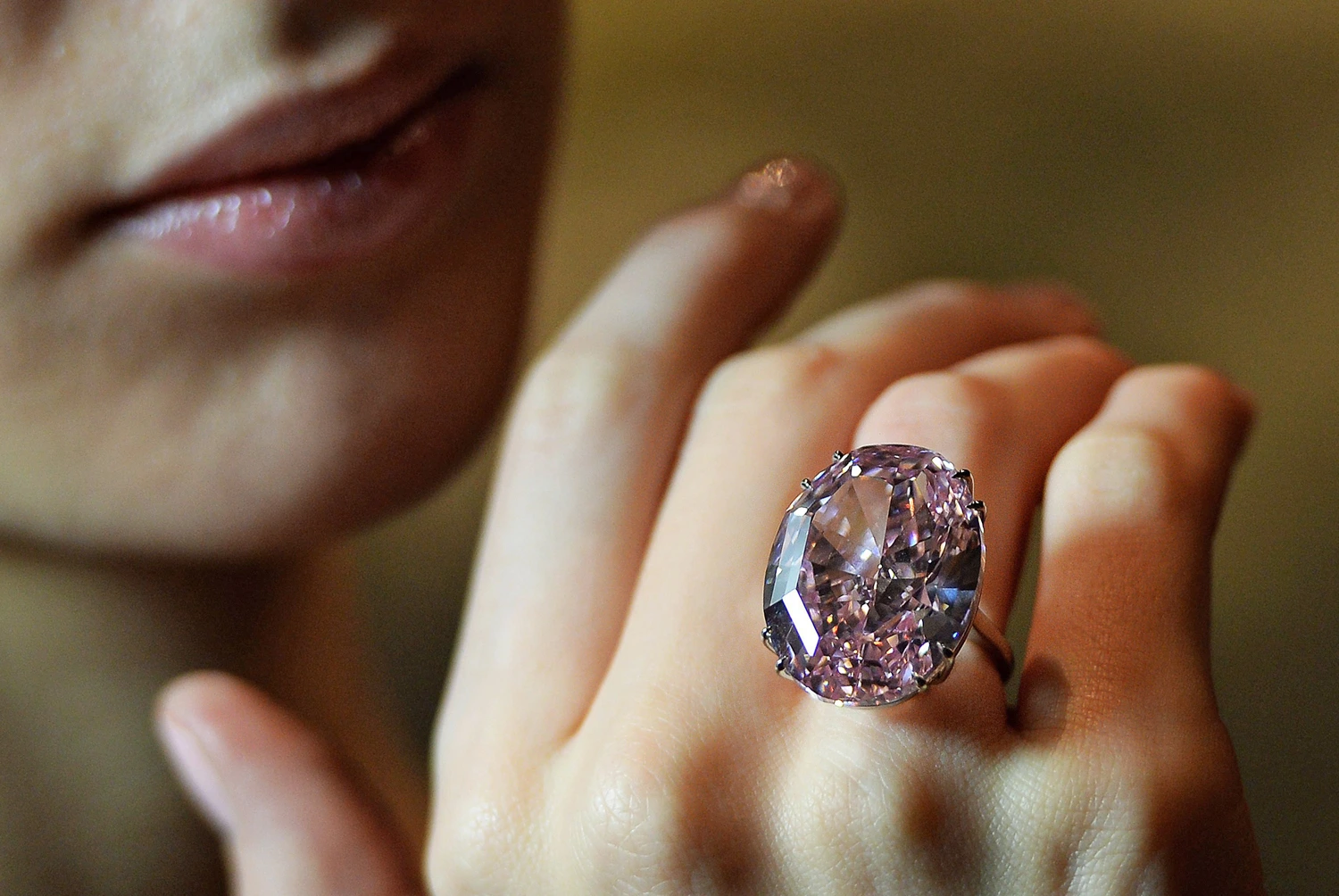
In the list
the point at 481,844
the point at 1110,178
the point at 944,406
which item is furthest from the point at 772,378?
the point at 1110,178

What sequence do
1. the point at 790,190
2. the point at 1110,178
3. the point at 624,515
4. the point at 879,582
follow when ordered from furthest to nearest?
the point at 1110,178
the point at 790,190
the point at 624,515
the point at 879,582

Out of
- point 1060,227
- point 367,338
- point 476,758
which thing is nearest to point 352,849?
point 476,758

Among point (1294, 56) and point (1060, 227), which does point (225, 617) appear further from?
point (1294, 56)

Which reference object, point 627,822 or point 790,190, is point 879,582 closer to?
point 627,822

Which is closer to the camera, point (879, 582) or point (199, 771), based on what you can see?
point (879, 582)

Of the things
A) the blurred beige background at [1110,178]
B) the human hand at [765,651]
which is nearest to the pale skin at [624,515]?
the human hand at [765,651]

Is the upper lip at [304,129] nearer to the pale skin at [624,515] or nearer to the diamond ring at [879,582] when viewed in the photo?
the pale skin at [624,515]

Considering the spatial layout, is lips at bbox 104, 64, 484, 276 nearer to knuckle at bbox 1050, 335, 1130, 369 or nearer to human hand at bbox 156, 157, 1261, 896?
human hand at bbox 156, 157, 1261, 896

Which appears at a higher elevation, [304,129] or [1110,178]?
[304,129]
